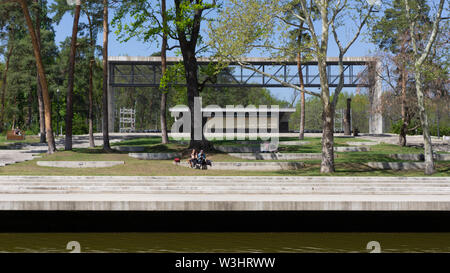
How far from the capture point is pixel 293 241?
13.5 meters

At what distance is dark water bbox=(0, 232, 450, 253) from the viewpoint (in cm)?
1248

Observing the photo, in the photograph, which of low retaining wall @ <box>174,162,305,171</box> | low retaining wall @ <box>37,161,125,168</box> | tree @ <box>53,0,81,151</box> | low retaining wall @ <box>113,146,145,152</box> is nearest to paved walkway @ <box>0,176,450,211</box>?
low retaining wall @ <box>174,162,305,171</box>

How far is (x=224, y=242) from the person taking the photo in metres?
13.4

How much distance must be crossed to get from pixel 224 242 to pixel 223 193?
406 centimetres

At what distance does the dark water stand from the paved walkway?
862 millimetres

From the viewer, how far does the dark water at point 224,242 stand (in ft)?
41.0

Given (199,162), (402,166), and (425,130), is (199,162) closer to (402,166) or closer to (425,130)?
→ (402,166)

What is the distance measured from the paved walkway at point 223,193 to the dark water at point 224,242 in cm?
86

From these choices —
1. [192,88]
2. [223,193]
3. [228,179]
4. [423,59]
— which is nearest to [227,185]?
[228,179]

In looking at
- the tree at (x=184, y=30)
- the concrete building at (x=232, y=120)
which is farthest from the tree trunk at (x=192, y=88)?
the concrete building at (x=232, y=120)

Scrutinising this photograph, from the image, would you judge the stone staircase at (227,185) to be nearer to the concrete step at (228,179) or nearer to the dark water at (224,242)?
the concrete step at (228,179)

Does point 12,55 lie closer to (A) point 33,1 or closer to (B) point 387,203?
(A) point 33,1
